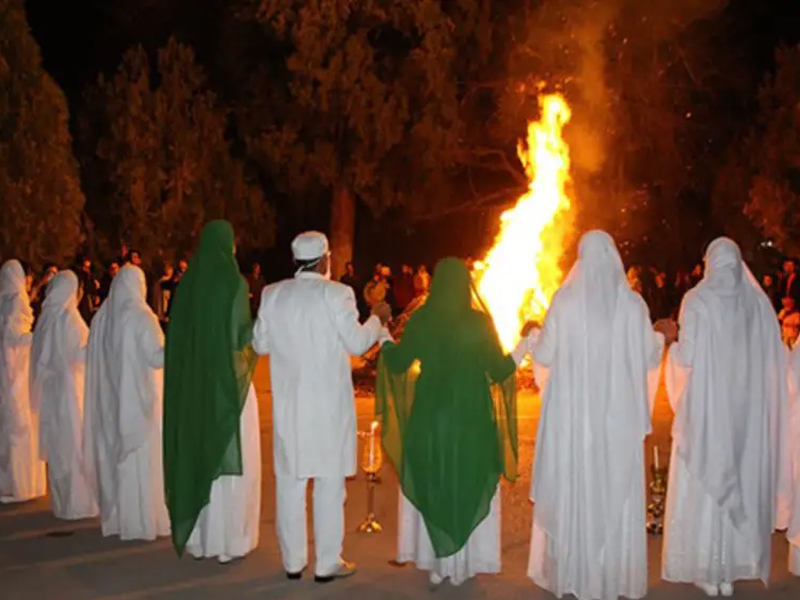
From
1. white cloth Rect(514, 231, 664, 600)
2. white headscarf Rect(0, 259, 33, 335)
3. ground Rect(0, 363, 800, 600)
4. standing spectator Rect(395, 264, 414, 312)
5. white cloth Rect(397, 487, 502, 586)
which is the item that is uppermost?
standing spectator Rect(395, 264, 414, 312)

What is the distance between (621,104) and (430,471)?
1964 cm

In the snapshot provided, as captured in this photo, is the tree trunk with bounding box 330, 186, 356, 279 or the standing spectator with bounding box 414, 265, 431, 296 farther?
the tree trunk with bounding box 330, 186, 356, 279

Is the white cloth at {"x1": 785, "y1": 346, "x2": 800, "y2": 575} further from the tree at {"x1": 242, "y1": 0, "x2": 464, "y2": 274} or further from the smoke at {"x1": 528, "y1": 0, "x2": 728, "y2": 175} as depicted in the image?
the tree at {"x1": 242, "y1": 0, "x2": 464, "y2": 274}

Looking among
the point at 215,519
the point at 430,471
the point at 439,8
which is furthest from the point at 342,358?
the point at 439,8

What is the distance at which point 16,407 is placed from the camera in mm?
9641

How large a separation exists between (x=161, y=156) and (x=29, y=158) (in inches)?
165

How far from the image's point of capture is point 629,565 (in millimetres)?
6738

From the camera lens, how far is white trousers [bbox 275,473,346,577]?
23.5 feet

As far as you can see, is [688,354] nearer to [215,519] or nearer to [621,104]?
[215,519]

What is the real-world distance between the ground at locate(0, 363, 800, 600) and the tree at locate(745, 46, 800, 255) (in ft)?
50.3

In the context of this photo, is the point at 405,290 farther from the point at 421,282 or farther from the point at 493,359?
the point at 493,359

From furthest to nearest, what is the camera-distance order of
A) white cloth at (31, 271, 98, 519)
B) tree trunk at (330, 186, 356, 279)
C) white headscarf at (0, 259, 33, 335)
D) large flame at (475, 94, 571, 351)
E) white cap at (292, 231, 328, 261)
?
tree trunk at (330, 186, 356, 279), large flame at (475, 94, 571, 351), white headscarf at (0, 259, 33, 335), white cloth at (31, 271, 98, 519), white cap at (292, 231, 328, 261)

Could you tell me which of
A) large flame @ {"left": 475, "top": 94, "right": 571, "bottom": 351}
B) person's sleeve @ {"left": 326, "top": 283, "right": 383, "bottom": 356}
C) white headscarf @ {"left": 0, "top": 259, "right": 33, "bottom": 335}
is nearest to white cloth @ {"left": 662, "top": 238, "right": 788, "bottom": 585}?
person's sleeve @ {"left": 326, "top": 283, "right": 383, "bottom": 356}

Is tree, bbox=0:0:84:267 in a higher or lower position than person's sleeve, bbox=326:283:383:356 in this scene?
higher
